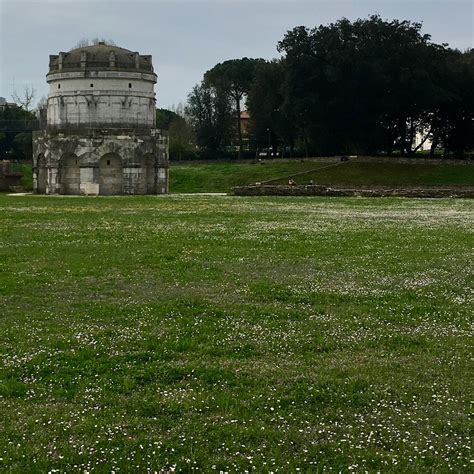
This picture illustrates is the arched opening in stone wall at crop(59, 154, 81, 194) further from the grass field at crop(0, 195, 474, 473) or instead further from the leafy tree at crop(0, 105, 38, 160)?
the grass field at crop(0, 195, 474, 473)

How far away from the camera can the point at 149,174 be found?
198 ft

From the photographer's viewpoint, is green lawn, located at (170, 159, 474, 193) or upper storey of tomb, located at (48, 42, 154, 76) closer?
upper storey of tomb, located at (48, 42, 154, 76)

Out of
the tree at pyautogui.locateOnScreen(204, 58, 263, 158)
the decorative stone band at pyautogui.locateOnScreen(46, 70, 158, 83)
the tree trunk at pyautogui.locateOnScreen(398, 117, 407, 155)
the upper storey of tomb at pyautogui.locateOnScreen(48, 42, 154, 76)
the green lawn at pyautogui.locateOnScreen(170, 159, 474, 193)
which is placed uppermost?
the tree at pyautogui.locateOnScreen(204, 58, 263, 158)

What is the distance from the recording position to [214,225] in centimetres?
2609

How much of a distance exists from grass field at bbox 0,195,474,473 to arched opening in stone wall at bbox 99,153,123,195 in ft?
138

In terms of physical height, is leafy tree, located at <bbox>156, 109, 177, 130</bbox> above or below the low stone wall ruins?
above

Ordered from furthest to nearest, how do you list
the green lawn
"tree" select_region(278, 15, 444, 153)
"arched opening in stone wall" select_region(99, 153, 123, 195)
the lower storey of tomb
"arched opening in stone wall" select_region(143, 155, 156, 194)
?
"tree" select_region(278, 15, 444, 153) → the green lawn → "arched opening in stone wall" select_region(143, 155, 156, 194) → "arched opening in stone wall" select_region(99, 153, 123, 195) → the lower storey of tomb

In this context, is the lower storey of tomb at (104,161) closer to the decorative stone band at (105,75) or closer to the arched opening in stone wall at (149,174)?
the arched opening in stone wall at (149,174)

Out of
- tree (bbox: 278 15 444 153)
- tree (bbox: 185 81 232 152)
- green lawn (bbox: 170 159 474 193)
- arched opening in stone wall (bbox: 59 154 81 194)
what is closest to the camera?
arched opening in stone wall (bbox: 59 154 81 194)

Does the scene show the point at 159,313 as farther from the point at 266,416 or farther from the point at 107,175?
the point at 107,175

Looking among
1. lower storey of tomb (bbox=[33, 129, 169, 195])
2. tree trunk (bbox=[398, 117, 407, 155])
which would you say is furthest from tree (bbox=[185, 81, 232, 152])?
lower storey of tomb (bbox=[33, 129, 169, 195])

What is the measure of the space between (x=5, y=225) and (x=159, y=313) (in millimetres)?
16568

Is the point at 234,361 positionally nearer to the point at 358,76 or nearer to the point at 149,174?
the point at 149,174

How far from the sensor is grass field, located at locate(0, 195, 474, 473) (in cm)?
593
